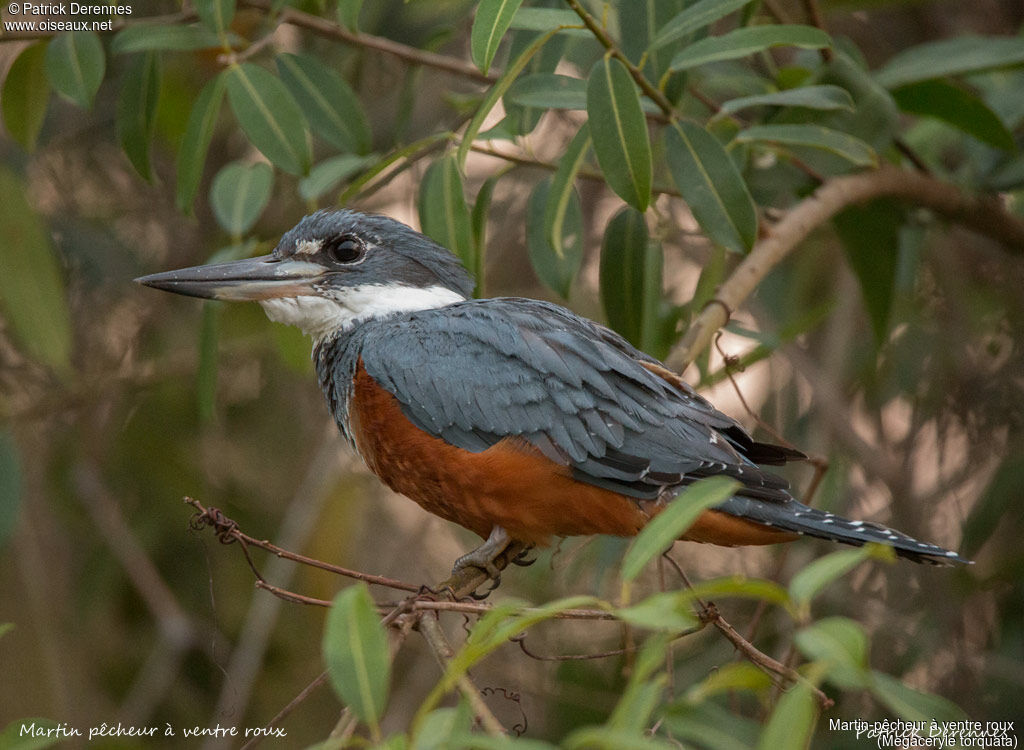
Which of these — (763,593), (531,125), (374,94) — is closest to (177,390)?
(374,94)

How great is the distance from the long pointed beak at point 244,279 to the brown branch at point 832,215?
3.76ft

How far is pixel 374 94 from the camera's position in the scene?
4926mm

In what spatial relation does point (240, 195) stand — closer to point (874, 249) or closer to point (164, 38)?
point (164, 38)

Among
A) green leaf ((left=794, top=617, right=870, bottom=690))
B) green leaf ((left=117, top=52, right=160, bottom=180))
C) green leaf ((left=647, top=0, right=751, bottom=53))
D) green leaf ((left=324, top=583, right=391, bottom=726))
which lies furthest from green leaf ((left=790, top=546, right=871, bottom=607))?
green leaf ((left=117, top=52, right=160, bottom=180))

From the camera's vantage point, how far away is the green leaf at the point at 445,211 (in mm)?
2990

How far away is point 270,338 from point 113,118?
132 centimetres

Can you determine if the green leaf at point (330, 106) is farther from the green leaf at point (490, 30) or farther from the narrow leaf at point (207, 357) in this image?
the green leaf at point (490, 30)

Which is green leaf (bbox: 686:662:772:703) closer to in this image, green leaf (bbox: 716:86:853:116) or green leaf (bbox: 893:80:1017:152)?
green leaf (bbox: 716:86:853:116)

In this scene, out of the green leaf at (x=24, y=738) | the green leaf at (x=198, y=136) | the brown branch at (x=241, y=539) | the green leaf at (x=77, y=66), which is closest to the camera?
the green leaf at (x=24, y=738)

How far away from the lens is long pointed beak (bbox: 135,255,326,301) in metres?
2.98

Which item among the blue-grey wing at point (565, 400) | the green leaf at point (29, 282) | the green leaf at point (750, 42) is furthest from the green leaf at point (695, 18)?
the green leaf at point (29, 282)

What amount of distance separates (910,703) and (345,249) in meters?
2.38

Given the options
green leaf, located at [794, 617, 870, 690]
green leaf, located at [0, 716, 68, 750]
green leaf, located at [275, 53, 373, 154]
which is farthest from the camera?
green leaf, located at [275, 53, 373, 154]

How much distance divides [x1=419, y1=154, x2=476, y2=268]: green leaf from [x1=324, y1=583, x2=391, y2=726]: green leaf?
177 cm
